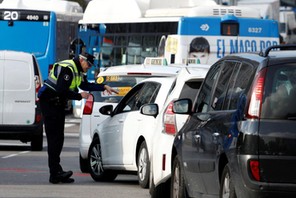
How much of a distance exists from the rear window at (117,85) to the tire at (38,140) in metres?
5.04

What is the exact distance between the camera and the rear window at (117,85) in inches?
648

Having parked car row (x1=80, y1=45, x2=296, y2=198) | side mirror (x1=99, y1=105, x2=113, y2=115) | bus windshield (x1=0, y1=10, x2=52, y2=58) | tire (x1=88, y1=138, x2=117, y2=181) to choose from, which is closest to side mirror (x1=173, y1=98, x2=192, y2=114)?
parked car row (x1=80, y1=45, x2=296, y2=198)

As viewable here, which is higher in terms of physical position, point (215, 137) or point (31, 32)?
point (215, 137)

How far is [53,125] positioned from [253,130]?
270 inches

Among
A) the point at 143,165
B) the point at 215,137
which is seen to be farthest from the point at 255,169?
the point at 143,165

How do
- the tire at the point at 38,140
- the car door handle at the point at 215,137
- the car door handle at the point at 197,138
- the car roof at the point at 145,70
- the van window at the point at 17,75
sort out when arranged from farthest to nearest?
1. the tire at the point at 38,140
2. the van window at the point at 17,75
3. the car roof at the point at 145,70
4. the car door handle at the point at 197,138
5. the car door handle at the point at 215,137

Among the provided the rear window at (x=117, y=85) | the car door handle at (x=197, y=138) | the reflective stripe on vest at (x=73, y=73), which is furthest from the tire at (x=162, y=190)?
the rear window at (x=117, y=85)

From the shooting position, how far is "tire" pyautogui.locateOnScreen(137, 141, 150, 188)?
13.6 metres

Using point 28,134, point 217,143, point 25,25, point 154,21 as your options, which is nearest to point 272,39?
point 154,21

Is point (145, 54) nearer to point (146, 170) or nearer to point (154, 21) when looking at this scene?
point (154, 21)

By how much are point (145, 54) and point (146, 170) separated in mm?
18921

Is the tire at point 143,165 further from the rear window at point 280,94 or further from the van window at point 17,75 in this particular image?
the van window at point 17,75

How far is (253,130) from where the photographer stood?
8.22 meters

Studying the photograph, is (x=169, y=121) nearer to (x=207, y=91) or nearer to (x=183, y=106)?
(x=183, y=106)
